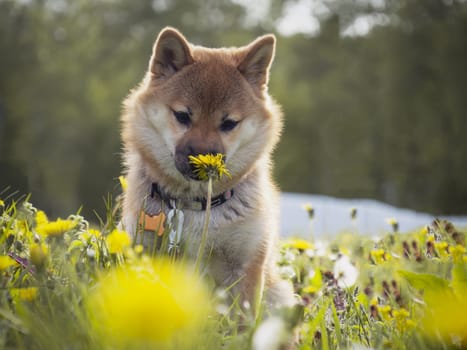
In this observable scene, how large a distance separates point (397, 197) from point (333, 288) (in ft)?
43.2

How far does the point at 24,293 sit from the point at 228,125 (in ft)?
5.83

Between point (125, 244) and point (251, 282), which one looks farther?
point (251, 282)

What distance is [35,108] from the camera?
17688 millimetres

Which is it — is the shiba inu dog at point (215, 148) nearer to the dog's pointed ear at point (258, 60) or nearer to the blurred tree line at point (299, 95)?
the dog's pointed ear at point (258, 60)

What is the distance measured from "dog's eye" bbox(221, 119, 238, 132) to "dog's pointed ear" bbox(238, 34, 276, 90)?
0.37 meters

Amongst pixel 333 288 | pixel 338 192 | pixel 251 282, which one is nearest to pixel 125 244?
pixel 251 282

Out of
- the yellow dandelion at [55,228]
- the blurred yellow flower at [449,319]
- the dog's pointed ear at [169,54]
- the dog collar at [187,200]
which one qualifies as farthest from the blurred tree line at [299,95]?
the blurred yellow flower at [449,319]

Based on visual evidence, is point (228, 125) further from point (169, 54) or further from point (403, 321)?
point (403, 321)

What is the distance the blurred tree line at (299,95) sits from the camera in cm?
1459

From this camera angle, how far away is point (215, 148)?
9.46 ft

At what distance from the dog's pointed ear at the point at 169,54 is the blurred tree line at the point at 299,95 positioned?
30.5 feet

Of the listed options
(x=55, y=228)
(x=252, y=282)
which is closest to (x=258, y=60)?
(x=252, y=282)

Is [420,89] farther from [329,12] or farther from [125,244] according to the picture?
[125,244]

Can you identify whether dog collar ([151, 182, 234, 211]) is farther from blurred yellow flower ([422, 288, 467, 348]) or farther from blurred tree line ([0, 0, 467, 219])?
blurred tree line ([0, 0, 467, 219])
